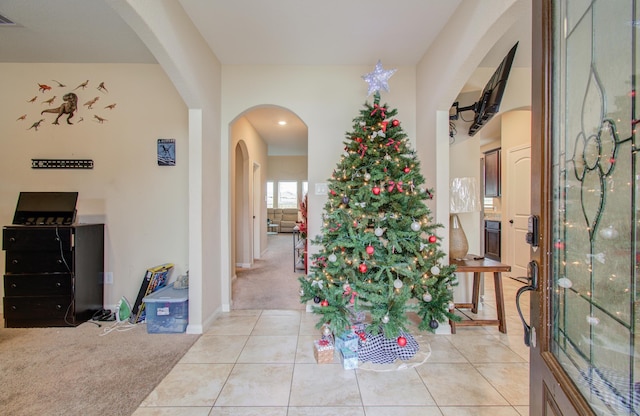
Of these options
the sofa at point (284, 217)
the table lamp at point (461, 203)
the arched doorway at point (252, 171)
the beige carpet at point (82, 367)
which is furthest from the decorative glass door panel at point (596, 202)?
the sofa at point (284, 217)

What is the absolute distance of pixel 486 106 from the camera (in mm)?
2629

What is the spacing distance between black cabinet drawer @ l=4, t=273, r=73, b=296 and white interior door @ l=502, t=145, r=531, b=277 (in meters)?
5.55

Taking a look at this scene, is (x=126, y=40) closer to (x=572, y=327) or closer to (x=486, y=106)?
(x=486, y=106)

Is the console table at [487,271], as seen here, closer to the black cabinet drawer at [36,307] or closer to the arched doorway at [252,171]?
the arched doorway at [252,171]

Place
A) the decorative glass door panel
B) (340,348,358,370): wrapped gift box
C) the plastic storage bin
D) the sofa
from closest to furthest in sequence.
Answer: the decorative glass door panel, (340,348,358,370): wrapped gift box, the plastic storage bin, the sofa

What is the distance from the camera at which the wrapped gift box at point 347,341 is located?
2059 mm

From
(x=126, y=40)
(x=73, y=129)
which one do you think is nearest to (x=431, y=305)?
(x=126, y=40)

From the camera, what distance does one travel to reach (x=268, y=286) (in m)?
3.92

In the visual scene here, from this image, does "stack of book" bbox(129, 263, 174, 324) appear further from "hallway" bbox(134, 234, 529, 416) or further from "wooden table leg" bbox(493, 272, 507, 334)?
"wooden table leg" bbox(493, 272, 507, 334)

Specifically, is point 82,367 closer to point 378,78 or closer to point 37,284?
point 37,284

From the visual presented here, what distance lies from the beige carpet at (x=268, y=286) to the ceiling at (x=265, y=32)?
103 inches

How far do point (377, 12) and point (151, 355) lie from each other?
3.13m

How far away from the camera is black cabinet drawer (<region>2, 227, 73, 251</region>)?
254cm

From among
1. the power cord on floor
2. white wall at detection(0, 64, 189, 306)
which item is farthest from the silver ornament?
the power cord on floor
